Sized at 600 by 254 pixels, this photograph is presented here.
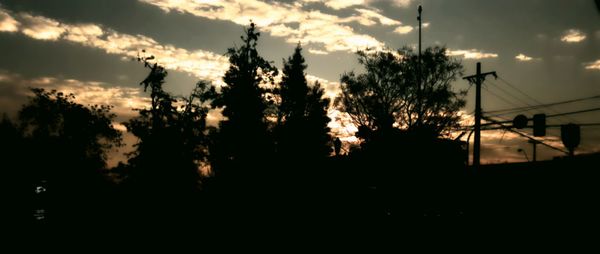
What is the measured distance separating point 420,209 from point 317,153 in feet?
56.7

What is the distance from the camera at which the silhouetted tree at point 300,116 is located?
34344 mm

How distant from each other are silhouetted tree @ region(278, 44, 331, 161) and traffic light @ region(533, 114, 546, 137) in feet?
59.4

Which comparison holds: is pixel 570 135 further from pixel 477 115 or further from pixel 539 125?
pixel 477 115

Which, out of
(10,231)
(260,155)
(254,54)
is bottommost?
(10,231)

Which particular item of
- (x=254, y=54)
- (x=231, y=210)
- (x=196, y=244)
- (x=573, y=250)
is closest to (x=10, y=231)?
(x=196, y=244)

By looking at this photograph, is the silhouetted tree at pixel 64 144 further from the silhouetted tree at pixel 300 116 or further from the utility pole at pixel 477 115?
the utility pole at pixel 477 115

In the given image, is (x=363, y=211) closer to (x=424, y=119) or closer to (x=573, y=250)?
(x=573, y=250)

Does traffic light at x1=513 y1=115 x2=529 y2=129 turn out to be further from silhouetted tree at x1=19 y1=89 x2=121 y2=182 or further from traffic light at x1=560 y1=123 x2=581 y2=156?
silhouetted tree at x1=19 y1=89 x2=121 y2=182

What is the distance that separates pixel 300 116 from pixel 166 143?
12552mm

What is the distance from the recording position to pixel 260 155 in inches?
1197

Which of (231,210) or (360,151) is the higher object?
(360,151)

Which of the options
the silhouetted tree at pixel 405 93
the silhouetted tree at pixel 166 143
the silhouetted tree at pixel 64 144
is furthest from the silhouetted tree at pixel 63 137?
the silhouetted tree at pixel 405 93

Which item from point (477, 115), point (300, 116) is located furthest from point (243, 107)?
point (477, 115)

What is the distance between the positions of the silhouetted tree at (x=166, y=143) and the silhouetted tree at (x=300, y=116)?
7630mm
